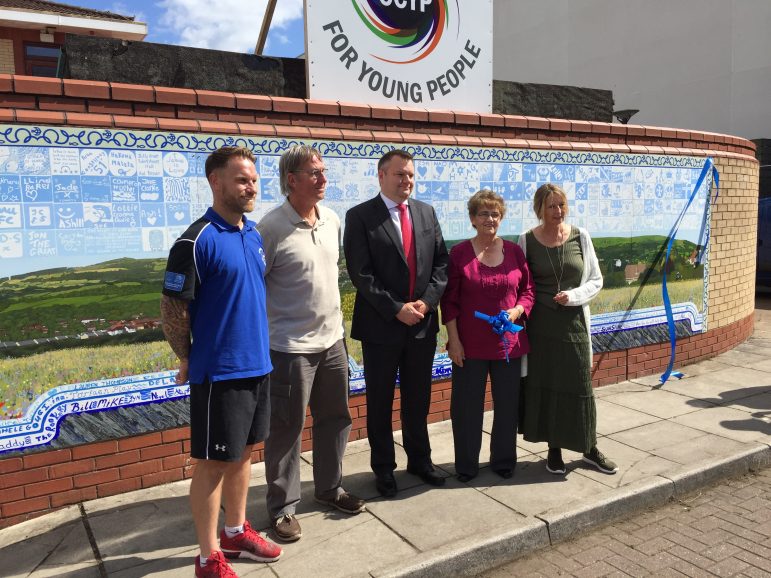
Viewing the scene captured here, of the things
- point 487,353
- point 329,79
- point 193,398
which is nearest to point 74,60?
point 329,79

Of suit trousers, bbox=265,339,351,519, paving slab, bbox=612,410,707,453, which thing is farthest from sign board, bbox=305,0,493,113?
paving slab, bbox=612,410,707,453

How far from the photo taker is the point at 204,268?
2.69 metres

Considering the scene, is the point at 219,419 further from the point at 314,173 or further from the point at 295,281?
the point at 314,173

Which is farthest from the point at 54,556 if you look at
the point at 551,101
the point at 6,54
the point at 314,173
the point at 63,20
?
the point at 6,54

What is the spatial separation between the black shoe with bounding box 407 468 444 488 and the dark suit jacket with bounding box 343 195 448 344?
2.96 feet

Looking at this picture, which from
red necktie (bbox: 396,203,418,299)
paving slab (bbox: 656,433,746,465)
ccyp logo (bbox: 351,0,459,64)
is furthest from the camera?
ccyp logo (bbox: 351,0,459,64)

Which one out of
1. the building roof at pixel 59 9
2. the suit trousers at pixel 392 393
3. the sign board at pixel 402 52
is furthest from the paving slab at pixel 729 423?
the building roof at pixel 59 9

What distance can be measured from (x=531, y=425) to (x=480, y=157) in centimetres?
221

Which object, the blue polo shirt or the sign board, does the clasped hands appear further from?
the sign board

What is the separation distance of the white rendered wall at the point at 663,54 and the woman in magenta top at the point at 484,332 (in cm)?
1548

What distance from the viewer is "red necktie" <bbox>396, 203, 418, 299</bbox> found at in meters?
3.66

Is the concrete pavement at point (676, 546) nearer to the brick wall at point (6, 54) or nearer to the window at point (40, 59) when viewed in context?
the window at point (40, 59)

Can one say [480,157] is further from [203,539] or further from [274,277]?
[203,539]

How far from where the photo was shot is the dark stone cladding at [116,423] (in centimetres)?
367
